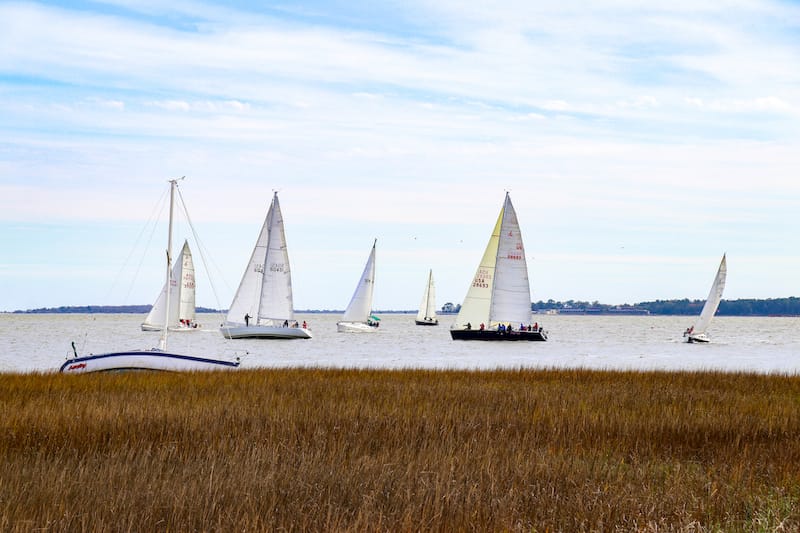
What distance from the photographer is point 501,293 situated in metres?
66.1

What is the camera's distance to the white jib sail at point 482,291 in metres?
66.6

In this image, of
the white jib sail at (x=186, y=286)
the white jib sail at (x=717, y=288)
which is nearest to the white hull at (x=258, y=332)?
the white jib sail at (x=186, y=286)

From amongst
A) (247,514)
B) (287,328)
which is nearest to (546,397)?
(247,514)

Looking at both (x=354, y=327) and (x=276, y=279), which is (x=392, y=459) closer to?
(x=276, y=279)

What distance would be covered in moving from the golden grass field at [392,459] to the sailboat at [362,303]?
70233 mm

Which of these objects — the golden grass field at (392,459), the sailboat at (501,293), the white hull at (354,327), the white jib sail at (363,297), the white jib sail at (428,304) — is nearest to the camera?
the golden grass field at (392,459)

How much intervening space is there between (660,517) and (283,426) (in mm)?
7298

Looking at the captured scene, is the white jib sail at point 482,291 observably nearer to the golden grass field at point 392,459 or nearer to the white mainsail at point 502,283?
the white mainsail at point 502,283

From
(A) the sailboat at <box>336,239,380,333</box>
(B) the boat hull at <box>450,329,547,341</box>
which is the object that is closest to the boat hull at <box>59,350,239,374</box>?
(B) the boat hull at <box>450,329,547,341</box>

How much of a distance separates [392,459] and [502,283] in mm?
54056

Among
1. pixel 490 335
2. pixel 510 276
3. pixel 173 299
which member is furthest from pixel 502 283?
pixel 173 299

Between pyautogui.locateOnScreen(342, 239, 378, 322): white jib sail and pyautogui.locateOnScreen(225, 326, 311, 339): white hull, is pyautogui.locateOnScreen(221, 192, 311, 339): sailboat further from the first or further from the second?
pyautogui.locateOnScreen(342, 239, 378, 322): white jib sail

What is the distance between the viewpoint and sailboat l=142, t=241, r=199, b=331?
81.9 m

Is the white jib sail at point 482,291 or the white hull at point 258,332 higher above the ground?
the white jib sail at point 482,291
